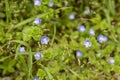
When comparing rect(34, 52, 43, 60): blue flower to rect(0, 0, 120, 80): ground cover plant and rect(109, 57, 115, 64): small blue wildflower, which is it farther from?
rect(109, 57, 115, 64): small blue wildflower

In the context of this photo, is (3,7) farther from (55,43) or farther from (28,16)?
(55,43)

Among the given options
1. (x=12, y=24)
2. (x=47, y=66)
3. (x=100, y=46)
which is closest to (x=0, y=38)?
(x=12, y=24)

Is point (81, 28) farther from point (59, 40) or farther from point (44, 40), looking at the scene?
point (44, 40)

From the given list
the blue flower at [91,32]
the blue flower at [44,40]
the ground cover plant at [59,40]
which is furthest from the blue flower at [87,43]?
the blue flower at [44,40]

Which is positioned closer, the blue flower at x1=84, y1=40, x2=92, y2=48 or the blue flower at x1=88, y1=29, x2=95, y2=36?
the blue flower at x1=84, y1=40, x2=92, y2=48

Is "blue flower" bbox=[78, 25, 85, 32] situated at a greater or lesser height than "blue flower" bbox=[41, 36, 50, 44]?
lesser

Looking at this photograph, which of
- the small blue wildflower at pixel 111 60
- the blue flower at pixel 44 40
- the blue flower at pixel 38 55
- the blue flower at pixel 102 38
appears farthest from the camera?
the blue flower at pixel 102 38

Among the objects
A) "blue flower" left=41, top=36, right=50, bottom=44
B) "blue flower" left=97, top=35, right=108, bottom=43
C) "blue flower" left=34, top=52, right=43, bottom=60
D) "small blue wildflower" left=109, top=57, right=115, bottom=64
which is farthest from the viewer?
"blue flower" left=97, top=35, right=108, bottom=43

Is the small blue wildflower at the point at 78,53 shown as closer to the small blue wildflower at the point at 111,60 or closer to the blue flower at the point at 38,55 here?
the small blue wildflower at the point at 111,60

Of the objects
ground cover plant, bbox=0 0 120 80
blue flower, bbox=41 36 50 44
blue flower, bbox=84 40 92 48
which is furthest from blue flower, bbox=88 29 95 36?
blue flower, bbox=41 36 50 44
